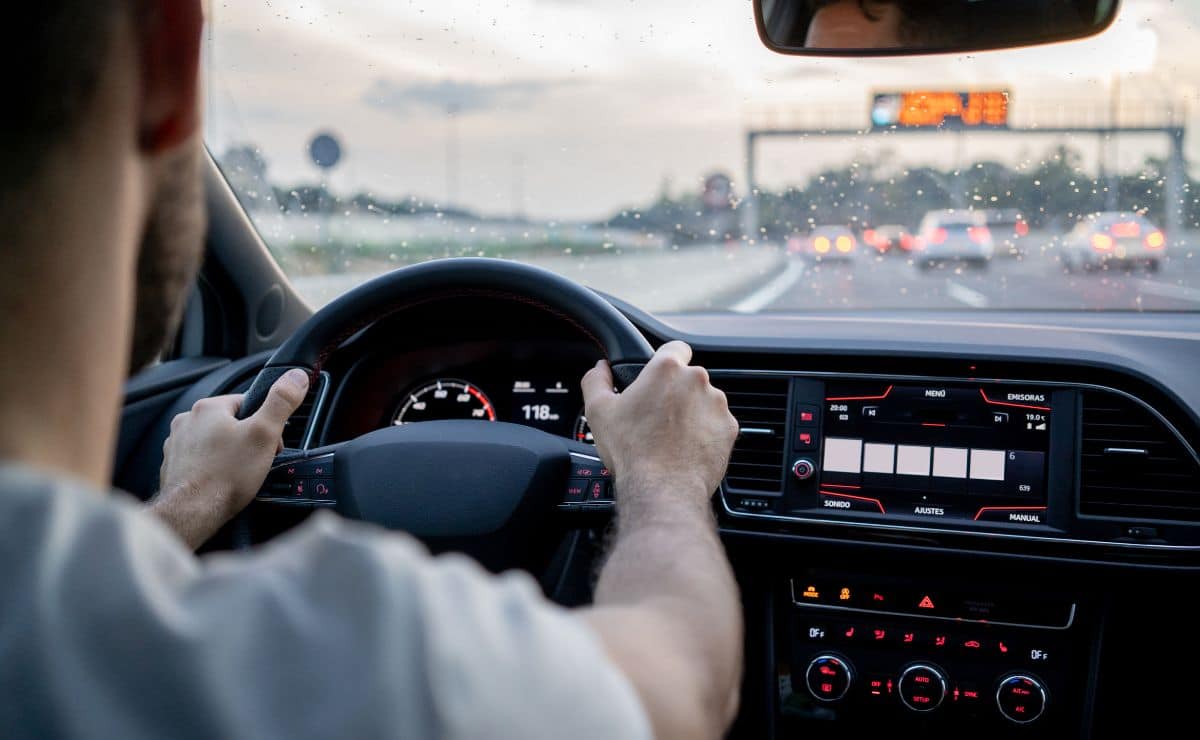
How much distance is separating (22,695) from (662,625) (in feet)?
1.96

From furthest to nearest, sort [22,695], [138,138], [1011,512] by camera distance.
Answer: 1. [1011,512]
2. [138,138]
3. [22,695]

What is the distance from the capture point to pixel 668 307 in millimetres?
3883

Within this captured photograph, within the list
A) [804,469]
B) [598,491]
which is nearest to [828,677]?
[804,469]

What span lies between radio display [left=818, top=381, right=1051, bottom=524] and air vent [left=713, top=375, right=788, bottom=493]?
0.41 feet

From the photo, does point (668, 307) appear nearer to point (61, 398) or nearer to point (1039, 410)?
point (1039, 410)

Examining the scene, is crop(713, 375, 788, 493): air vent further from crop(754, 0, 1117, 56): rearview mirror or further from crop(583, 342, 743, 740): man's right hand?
crop(583, 342, 743, 740): man's right hand

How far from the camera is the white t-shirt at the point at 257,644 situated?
→ 854 mm

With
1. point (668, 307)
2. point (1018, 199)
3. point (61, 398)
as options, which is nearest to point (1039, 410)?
point (1018, 199)

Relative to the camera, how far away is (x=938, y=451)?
3.11m

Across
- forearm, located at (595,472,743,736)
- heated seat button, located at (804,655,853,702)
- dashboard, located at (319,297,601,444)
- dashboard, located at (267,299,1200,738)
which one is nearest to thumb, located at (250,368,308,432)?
dashboard, located at (267,299,1200,738)

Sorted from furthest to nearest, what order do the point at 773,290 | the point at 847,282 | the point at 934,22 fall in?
the point at 773,290 → the point at 847,282 → the point at 934,22

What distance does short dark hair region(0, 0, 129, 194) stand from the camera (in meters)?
0.92

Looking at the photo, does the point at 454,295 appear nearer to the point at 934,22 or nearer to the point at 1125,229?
the point at 934,22

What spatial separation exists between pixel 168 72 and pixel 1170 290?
3.22 meters
